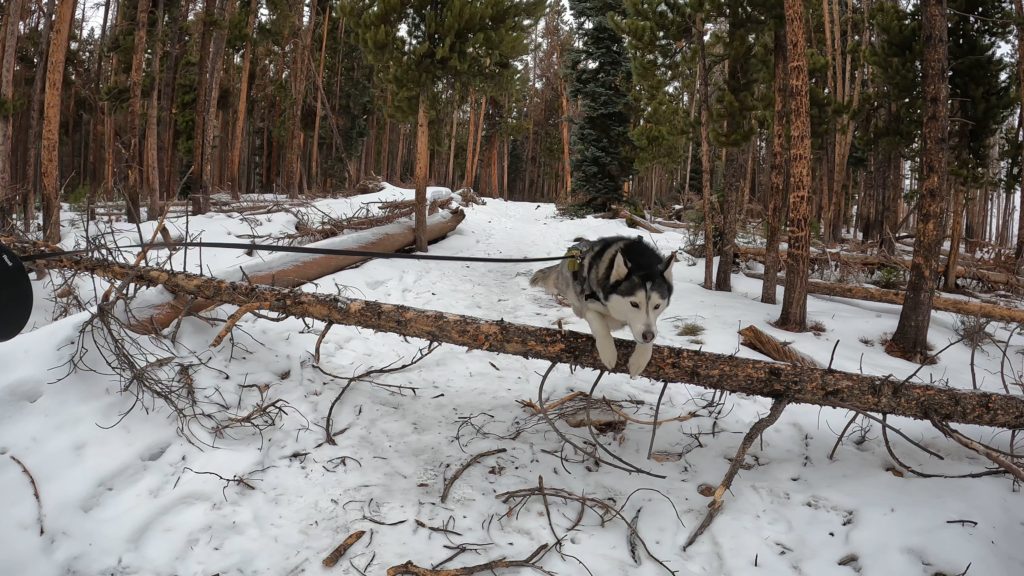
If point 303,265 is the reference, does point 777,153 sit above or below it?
above

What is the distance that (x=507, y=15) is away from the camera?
378 inches

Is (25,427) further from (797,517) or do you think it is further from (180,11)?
(180,11)

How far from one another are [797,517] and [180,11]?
756 inches

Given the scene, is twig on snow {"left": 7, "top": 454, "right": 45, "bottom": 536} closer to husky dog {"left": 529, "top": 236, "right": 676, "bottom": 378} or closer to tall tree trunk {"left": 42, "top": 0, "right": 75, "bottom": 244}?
husky dog {"left": 529, "top": 236, "right": 676, "bottom": 378}

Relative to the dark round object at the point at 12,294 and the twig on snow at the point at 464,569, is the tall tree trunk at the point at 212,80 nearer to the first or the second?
the dark round object at the point at 12,294

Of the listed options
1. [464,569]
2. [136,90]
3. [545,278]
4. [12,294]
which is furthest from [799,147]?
[136,90]

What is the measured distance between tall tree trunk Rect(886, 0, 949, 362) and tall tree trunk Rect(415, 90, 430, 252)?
7.67 metres

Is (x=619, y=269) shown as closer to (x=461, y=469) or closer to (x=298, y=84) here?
(x=461, y=469)

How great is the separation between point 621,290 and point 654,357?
67cm

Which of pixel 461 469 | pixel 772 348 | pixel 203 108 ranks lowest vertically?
pixel 461 469

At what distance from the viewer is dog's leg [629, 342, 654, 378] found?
3.46 metres

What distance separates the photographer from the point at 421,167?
10547 millimetres

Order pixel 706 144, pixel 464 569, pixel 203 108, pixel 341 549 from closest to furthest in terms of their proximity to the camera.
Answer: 1. pixel 464 569
2. pixel 341 549
3. pixel 706 144
4. pixel 203 108

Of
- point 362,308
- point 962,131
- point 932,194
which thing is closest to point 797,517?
point 362,308
